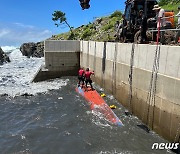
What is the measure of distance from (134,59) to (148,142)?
4.91 metres

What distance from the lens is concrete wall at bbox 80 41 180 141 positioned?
9.85 meters

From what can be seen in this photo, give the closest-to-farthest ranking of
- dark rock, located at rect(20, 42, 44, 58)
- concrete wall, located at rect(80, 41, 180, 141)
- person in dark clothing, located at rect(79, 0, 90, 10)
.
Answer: concrete wall, located at rect(80, 41, 180, 141)
person in dark clothing, located at rect(79, 0, 90, 10)
dark rock, located at rect(20, 42, 44, 58)

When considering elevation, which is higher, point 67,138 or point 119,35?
point 119,35

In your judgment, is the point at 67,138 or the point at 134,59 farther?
the point at 134,59

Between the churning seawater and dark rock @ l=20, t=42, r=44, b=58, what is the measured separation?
4165 cm

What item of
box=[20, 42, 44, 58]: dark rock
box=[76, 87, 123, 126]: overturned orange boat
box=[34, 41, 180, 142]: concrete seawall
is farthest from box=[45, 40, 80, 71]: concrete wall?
box=[20, 42, 44, 58]: dark rock

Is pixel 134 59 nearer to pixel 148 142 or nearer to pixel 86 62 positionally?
pixel 148 142

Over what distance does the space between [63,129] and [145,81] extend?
4658 mm

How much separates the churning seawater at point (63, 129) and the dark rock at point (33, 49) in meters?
41.7

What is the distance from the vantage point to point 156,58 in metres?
11.3

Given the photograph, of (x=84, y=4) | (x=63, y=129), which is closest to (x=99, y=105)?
(x=63, y=129)

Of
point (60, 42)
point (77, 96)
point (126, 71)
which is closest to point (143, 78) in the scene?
point (126, 71)

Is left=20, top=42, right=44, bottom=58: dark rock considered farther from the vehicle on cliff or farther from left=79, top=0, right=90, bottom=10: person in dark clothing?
left=79, top=0, right=90, bottom=10: person in dark clothing

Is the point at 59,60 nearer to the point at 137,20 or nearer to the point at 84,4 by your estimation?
the point at 137,20
